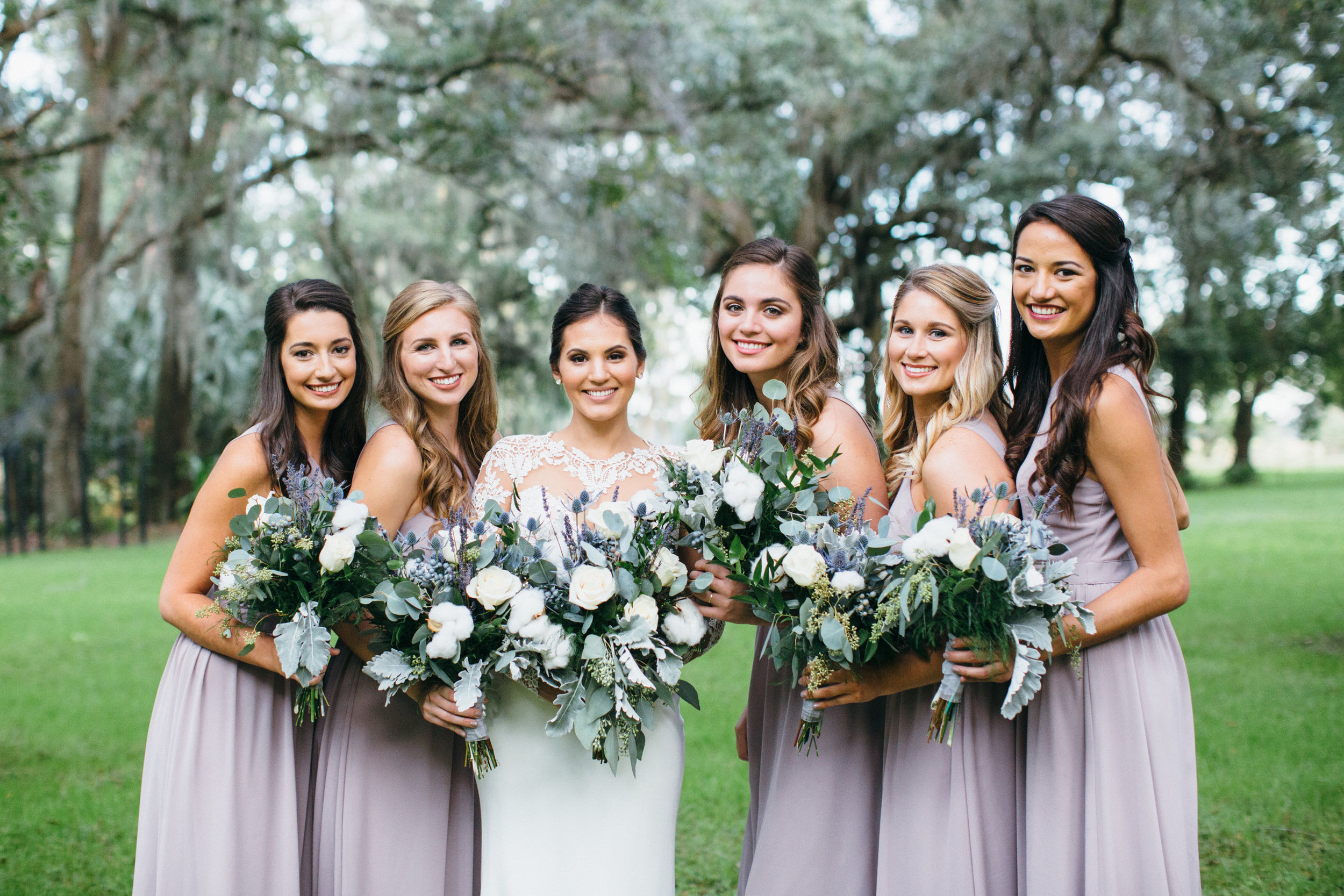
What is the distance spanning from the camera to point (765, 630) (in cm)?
357

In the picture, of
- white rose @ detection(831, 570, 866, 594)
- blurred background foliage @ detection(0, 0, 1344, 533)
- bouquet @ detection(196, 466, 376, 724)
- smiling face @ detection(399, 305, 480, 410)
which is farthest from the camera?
blurred background foliage @ detection(0, 0, 1344, 533)

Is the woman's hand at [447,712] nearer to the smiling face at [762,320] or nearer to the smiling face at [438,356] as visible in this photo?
the smiling face at [438,356]

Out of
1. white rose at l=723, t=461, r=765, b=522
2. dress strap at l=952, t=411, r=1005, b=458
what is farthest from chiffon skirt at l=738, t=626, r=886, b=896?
dress strap at l=952, t=411, r=1005, b=458

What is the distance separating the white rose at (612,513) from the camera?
2.98 meters

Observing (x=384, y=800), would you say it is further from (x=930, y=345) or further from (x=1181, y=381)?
(x=1181, y=381)

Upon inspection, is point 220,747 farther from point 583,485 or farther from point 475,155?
point 475,155

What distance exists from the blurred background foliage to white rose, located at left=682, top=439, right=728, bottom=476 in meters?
3.61

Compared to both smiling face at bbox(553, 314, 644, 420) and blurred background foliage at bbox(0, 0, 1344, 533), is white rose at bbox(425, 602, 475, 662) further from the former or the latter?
blurred background foliage at bbox(0, 0, 1344, 533)

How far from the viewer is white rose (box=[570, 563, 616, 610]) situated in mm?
2881

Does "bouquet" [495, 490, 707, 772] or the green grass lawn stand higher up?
"bouquet" [495, 490, 707, 772]

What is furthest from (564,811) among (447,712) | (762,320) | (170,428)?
(170,428)

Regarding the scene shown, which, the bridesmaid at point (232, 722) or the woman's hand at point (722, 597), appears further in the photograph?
the bridesmaid at point (232, 722)

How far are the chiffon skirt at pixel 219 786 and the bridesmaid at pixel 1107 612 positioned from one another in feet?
7.70

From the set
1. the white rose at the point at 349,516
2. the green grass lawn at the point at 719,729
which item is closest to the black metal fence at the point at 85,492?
the green grass lawn at the point at 719,729
